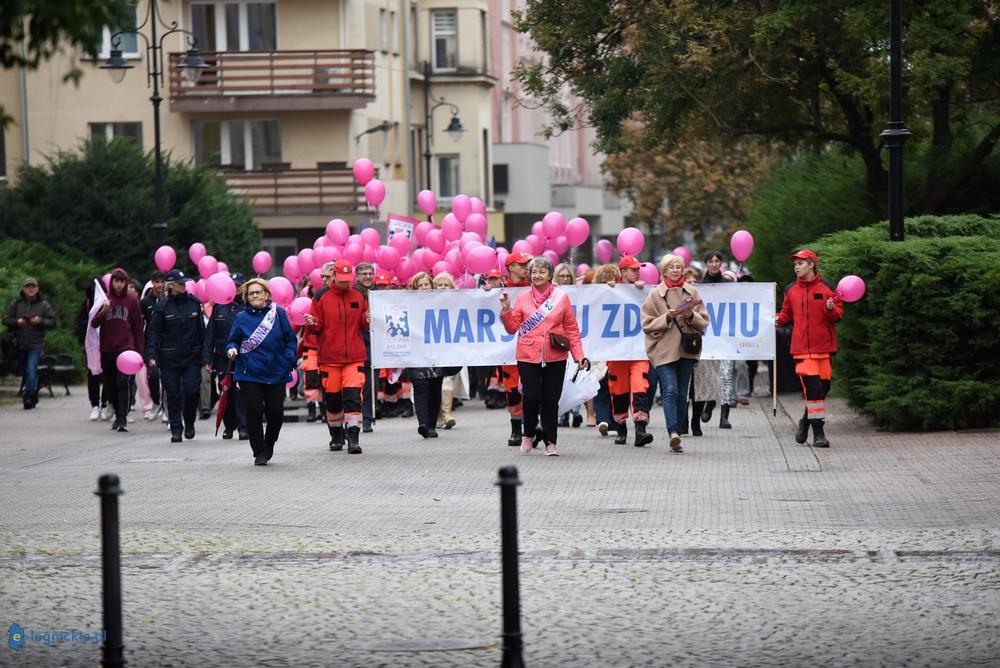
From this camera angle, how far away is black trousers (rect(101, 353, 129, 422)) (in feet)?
71.2

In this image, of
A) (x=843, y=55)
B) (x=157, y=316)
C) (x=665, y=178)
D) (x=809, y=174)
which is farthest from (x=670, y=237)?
(x=157, y=316)

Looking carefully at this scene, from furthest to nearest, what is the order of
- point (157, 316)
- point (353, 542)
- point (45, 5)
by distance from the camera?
point (157, 316) → point (353, 542) → point (45, 5)

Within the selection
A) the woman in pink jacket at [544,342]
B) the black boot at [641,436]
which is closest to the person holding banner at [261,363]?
the woman in pink jacket at [544,342]

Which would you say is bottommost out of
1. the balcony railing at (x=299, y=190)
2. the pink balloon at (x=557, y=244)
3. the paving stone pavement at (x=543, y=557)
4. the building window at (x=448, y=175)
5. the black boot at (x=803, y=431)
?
the paving stone pavement at (x=543, y=557)

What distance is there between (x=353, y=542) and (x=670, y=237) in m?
44.0

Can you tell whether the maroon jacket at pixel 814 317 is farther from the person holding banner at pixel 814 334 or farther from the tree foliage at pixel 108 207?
the tree foliage at pixel 108 207

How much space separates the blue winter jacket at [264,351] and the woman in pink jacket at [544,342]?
1990 millimetres

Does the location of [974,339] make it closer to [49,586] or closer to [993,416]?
[993,416]

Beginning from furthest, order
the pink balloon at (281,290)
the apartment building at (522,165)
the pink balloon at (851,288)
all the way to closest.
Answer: the apartment building at (522,165) < the pink balloon at (281,290) < the pink balloon at (851,288)

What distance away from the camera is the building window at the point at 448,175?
63062mm

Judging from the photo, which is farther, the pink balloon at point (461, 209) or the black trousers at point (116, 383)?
the pink balloon at point (461, 209)

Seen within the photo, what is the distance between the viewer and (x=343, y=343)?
687 inches

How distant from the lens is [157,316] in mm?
20266

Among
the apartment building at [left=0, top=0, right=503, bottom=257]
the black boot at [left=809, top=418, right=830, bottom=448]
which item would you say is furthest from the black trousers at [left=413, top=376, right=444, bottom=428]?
the apartment building at [left=0, top=0, right=503, bottom=257]
